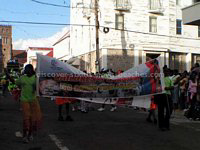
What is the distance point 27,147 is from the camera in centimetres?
Result: 780

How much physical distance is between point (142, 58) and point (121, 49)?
2342 millimetres

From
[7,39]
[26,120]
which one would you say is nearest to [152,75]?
[26,120]

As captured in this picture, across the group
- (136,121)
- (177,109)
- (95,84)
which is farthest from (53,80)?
(177,109)

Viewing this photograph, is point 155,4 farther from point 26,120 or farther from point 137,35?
point 26,120

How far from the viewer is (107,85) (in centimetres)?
1025

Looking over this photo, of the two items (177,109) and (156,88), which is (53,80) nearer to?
(156,88)

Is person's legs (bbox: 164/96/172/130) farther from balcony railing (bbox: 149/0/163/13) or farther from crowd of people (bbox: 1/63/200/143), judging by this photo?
balcony railing (bbox: 149/0/163/13)

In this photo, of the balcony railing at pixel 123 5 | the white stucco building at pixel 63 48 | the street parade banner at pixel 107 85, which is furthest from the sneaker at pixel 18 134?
the white stucco building at pixel 63 48

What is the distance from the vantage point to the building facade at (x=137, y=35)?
33.4 metres

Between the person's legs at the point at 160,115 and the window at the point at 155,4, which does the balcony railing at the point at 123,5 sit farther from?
the person's legs at the point at 160,115

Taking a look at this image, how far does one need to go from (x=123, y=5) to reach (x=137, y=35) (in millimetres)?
3199

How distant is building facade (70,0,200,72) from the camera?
33438 millimetres

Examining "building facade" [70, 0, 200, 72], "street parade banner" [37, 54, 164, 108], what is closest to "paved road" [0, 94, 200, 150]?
"street parade banner" [37, 54, 164, 108]

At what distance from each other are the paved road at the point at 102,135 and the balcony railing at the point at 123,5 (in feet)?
74.1
